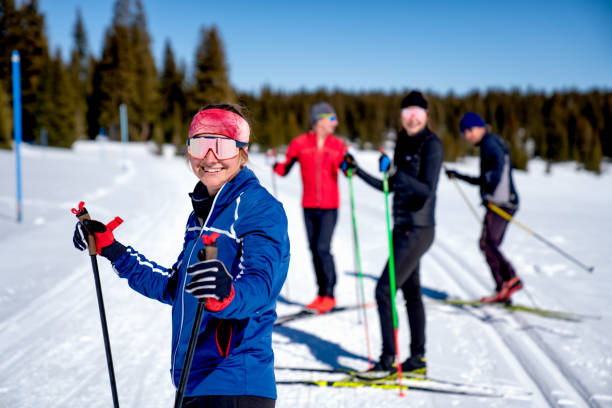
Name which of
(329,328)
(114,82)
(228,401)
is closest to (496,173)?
(329,328)

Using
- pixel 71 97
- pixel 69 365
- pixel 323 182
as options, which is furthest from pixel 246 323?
pixel 71 97

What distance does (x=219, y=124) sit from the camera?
1729 millimetres

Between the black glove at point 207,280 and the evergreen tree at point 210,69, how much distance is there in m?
41.0

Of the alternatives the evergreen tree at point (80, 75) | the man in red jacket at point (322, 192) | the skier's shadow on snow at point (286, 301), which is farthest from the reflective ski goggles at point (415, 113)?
the evergreen tree at point (80, 75)

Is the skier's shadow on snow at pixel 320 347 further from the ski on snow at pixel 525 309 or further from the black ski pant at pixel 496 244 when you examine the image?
the black ski pant at pixel 496 244

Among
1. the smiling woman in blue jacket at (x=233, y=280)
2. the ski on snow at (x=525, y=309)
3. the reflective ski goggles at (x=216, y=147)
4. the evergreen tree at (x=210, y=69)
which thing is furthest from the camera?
the evergreen tree at (x=210, y=69)

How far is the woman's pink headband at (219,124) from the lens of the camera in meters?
1.73

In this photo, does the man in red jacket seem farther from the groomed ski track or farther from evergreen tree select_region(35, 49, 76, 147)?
evergreen tree select_region(35, 49, 76, 147)

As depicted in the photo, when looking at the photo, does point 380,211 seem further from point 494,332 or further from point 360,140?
point 360,140

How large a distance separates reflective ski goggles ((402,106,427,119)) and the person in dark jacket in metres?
1.80

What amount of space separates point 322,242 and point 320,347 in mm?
1217

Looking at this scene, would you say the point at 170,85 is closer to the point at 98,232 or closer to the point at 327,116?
the point at 327,116

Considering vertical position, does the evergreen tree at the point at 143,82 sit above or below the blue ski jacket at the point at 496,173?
above

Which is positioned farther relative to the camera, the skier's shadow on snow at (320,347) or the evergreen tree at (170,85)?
the evergreen tree at (170,85)
